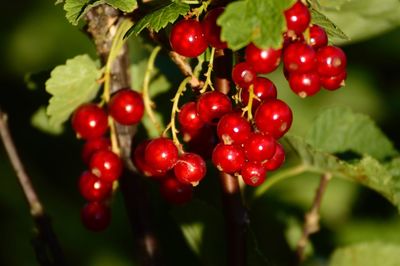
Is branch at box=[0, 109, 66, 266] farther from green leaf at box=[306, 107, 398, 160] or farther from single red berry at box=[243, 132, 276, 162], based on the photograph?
green leaf at box=[306, 107, 398, 160]

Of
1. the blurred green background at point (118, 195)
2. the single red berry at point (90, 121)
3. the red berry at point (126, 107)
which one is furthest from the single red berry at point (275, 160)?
the blurred green background at point (118, 195)

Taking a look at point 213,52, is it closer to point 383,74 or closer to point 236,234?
point 236,234

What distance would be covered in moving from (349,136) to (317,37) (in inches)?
31.4

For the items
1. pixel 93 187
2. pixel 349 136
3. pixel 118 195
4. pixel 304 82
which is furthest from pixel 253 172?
pixel 118 195

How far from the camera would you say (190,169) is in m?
1.49

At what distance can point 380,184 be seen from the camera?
173cm

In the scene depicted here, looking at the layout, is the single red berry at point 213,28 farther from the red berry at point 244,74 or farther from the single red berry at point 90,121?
the single red berry at point 90,121

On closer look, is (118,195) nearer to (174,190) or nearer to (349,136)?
(349,136)

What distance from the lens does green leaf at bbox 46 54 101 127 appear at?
187 centimetres

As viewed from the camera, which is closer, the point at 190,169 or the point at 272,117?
the point at 272,117

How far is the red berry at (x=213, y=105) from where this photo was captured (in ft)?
4.63

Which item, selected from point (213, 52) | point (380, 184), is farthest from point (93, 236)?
point (213, 52)

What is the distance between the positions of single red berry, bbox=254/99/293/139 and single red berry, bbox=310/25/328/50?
0.13 metres

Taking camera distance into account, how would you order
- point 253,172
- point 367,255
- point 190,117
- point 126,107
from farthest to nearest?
point 367,255
point 126,107
point 190,117
point 253,172
